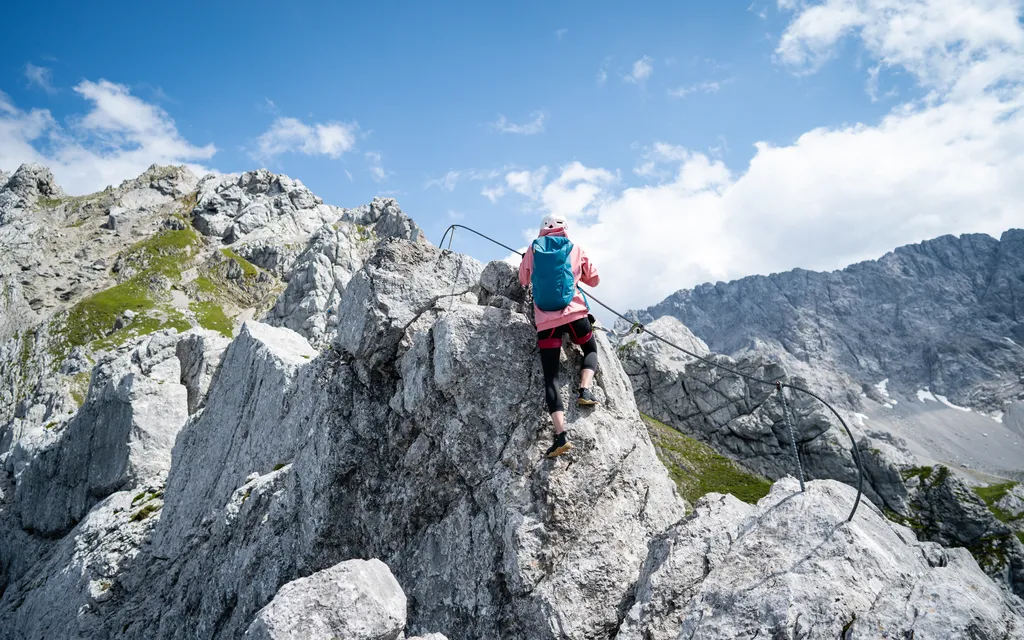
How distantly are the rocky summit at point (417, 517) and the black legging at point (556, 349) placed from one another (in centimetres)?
53

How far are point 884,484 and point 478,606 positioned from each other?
302 feet

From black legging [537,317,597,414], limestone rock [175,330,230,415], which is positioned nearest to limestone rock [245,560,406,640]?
black legging [537,317,597,414]

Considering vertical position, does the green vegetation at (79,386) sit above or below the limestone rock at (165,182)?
below

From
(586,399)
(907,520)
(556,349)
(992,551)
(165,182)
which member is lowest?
(992,551)

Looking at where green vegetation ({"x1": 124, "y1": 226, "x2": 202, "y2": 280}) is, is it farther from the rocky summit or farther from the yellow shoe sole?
the yellow shoe sole

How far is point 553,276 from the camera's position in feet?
34.2

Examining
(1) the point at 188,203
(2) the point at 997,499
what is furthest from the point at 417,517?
(1) the point at 188,203

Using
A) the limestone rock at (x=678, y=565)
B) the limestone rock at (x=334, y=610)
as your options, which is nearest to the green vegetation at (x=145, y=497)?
the limestone rock at (x=334, y=610)

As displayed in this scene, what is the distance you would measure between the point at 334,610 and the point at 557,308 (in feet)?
21.3

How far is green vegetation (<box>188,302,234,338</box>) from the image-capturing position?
117 metres

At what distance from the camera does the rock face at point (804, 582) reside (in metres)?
6.05

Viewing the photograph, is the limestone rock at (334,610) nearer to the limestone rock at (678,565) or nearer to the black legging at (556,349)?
the limestone rock at (678,565)

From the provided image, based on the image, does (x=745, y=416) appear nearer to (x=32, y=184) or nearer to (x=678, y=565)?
(x=678, y=565)

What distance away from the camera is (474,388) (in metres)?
10.7
